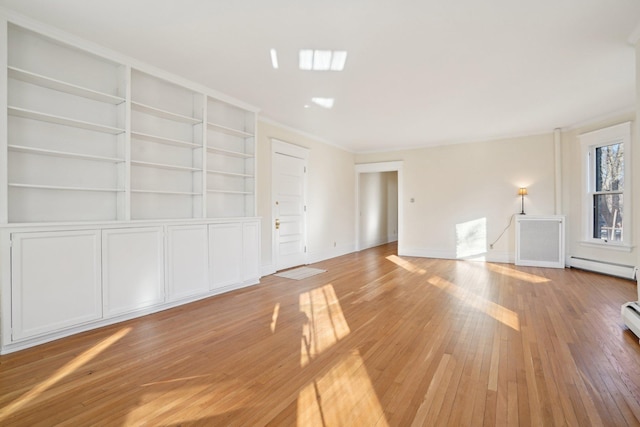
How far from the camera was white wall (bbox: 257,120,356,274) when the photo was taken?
5230 millimetres

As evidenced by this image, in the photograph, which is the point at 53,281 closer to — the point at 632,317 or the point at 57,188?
the point at 57,188

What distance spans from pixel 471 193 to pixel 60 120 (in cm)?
690

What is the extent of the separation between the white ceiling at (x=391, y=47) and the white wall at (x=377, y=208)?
13.6ft

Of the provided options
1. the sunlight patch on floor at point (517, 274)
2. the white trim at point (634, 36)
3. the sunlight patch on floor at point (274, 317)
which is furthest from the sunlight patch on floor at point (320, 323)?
the white trim at point (634, 36)

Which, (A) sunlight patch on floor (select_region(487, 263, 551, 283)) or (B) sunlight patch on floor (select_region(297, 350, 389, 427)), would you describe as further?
(A) sunlight patch on floor (select_region(487, 263, 551, 283))

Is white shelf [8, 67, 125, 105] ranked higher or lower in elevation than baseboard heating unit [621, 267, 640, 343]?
higher

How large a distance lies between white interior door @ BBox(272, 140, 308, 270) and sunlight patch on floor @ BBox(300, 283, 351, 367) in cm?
162

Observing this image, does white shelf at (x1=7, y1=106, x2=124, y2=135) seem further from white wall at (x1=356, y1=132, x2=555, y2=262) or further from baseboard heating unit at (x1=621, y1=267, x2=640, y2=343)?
white wall at (x1=356, y1=132, x2=555, y2=262)

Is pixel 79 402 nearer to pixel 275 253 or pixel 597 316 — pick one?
pixel 275 253

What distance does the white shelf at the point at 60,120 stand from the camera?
2.56 meters

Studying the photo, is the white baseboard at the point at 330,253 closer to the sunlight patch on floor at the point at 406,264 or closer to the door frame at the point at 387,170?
the door frame at the point at 387,170

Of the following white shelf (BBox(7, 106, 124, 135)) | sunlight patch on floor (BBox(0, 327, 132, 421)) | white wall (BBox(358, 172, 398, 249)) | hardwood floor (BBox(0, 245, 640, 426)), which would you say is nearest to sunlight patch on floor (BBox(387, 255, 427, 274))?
white wall (BBox(358, 172, 398, 249))

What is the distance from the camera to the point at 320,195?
6742mm

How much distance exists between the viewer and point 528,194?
20.3ft
